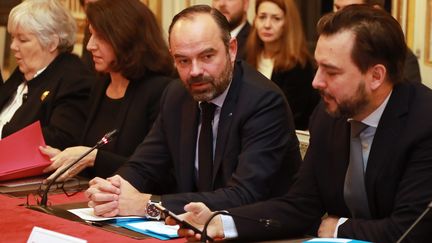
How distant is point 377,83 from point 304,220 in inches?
22.4

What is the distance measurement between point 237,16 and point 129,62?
6.89 feet

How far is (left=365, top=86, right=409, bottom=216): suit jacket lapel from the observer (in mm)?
3291

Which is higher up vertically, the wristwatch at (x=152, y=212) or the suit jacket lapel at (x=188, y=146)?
the suit jacket lapel at (x=188, y=146)

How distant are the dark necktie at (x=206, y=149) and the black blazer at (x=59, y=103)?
1.30 meters

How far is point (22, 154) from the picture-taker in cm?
452

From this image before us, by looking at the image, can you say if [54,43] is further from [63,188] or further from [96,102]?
[63,188]

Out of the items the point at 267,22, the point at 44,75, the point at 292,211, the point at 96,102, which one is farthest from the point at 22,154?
the point at 267,22

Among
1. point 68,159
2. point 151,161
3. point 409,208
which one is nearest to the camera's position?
point 409,208

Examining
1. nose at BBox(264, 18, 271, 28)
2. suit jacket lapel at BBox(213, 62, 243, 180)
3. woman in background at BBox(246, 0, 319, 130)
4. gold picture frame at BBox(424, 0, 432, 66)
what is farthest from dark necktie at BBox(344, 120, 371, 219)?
nose at BBox(264, 18, 271, 28)

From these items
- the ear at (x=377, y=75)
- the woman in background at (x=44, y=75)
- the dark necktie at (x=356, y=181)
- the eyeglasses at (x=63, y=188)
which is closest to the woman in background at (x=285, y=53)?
the woman in background at (x=44, y=75)

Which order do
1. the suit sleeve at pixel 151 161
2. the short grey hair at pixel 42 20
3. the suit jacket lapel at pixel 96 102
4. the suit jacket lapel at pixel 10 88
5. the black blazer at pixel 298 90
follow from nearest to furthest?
the suit sleeve at pixel 151 161
the suit jacket lapel at pixel 96 102
the short grey hair at pixel 42 20
the suit jacket lapel at pixel 10 88
the black blazer at pixel 298 90

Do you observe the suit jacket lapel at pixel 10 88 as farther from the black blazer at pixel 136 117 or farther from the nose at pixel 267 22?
the nose at pixel 267 22

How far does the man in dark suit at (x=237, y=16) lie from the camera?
6684 mm

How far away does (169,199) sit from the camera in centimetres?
364
